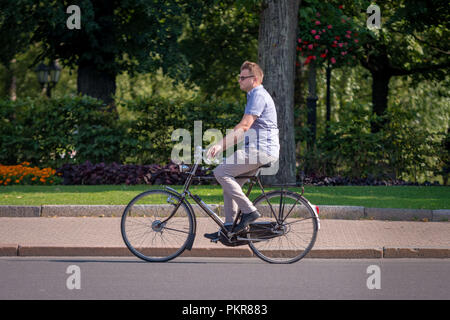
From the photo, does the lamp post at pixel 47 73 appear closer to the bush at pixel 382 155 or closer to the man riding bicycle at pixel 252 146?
the bush at pixel 382 155

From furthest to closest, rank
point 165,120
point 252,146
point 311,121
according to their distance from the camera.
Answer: point 311,121
point 165,120
point 252,146

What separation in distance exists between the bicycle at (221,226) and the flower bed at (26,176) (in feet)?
23.5

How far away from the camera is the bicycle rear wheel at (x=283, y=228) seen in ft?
24.9

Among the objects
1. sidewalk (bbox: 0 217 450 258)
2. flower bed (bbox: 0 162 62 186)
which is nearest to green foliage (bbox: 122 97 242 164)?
flower bed (bbox: 0 162 62 186)

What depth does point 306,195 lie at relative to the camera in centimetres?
1218

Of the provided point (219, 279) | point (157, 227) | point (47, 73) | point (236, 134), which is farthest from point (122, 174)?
point (47, 73)

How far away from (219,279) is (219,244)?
1497mm

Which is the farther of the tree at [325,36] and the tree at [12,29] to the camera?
the tree at [12,29]

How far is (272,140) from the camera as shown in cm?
740

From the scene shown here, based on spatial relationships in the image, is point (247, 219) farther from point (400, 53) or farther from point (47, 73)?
point (47, 73)

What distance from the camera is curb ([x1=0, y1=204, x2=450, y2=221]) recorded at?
1039 cm

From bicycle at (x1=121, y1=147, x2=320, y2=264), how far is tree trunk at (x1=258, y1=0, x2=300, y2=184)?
235 inches

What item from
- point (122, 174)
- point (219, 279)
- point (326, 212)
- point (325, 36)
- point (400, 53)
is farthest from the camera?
point (400, 53)

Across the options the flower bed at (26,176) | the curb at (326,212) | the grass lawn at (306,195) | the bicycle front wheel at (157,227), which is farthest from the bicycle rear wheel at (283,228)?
A: the flower bed at (26,176)
